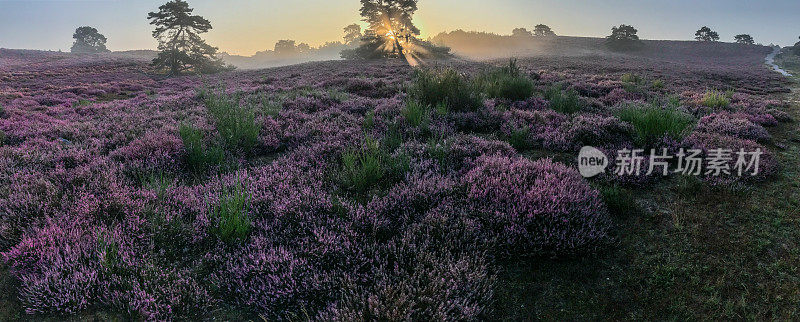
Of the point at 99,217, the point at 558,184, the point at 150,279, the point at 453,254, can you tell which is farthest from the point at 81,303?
the point at 558,184

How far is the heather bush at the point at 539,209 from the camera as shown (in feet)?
10.5

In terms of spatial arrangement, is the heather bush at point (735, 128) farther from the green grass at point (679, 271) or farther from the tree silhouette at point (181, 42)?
the tree silhouette at point (181, 42)

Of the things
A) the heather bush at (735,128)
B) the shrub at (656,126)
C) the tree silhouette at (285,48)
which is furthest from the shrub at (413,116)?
the tree silhouette at (285,48)

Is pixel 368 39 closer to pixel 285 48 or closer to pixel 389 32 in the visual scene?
pixel 389 32

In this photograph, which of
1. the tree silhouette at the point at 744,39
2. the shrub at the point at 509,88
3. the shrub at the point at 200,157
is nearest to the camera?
the shrub at the point at 200,157

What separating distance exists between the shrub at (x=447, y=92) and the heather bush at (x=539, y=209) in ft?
13.5

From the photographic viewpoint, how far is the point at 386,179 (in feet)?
14.8

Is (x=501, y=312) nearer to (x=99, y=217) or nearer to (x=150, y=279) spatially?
(x=150, y=279)

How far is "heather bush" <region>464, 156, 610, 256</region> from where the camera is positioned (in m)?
3.21

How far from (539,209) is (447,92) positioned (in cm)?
547

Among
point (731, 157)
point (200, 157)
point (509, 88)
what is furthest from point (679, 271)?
point (509, 88)


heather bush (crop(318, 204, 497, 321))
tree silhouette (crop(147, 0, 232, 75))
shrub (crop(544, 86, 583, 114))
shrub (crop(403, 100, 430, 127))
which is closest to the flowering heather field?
heather bush (crop(318, 204, 497, 321))

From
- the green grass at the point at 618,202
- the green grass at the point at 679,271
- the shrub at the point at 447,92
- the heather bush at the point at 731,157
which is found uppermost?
the shrub at the point at 447,92

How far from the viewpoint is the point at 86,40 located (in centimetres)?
8962
